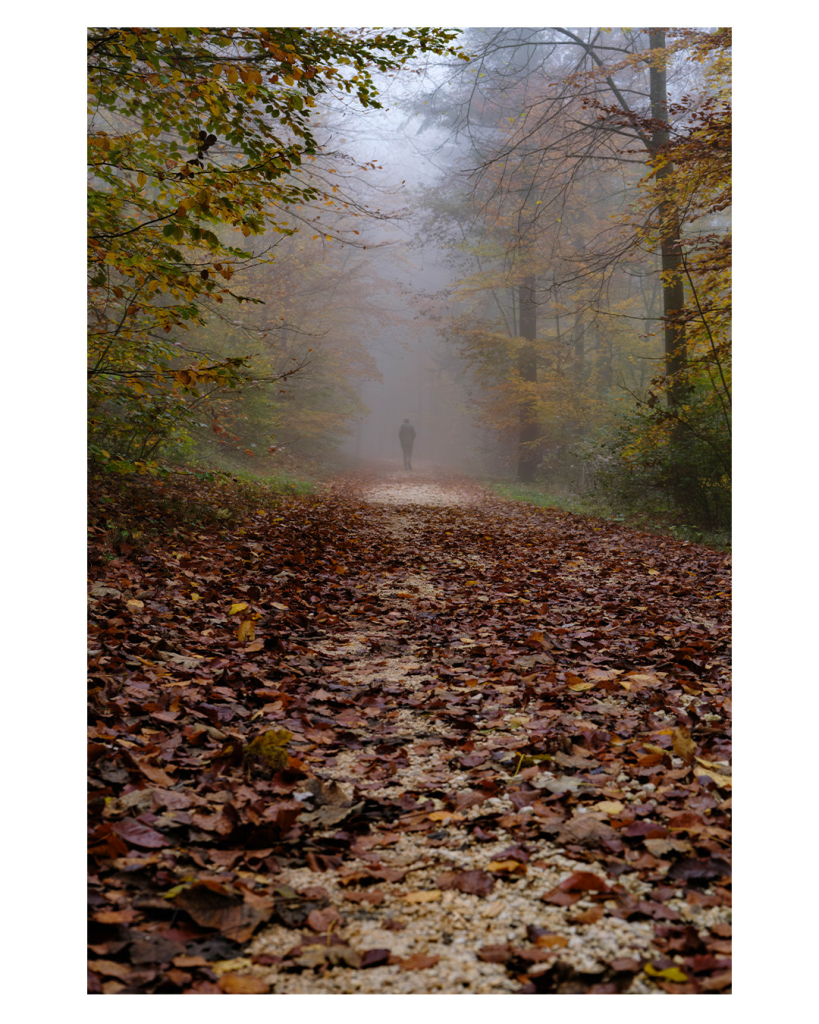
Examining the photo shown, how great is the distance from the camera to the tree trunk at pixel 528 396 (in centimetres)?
1909

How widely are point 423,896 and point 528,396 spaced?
56.8 feet

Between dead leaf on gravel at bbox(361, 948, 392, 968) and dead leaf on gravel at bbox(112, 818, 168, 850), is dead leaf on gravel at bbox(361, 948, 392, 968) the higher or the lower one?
the lower one

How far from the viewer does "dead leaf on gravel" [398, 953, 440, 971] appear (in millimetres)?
1524

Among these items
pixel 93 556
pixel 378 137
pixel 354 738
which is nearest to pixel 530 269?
pixel 378 137

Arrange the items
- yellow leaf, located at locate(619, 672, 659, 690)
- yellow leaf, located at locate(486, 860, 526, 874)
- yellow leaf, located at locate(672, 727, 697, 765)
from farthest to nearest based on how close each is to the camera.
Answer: yellow leaf, located at locate(619, 672, 659, 690)
yellow leaf, located at locate(672, 727, 697, 765)
yellow leaf, located at locate(486, 860, 526, 874)

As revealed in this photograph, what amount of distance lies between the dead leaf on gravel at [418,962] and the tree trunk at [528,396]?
56.3 ft

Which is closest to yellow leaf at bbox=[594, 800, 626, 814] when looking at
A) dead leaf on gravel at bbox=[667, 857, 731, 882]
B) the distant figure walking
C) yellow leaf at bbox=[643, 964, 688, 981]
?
dead leaf on gravel at bbox=[667, 857, 731, 882]

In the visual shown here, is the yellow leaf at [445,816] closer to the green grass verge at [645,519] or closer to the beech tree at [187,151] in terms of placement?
the beech tree at [187,151]

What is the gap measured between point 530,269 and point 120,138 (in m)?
14.9

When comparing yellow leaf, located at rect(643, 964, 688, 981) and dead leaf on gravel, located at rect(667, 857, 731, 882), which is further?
dead leaf on gravel, located at rect(667, 857, 731, 882)

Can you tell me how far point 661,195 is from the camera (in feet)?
27.7

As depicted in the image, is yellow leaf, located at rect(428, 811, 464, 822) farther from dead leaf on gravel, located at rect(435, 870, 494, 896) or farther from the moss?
the moss

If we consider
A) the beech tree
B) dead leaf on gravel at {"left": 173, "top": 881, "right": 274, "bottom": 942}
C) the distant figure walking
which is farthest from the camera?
the distant figure walking

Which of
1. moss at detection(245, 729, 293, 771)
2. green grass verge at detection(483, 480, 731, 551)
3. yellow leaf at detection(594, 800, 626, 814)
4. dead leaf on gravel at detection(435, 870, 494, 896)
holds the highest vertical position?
green grass verge at detection(483, 480, 731, 551)
